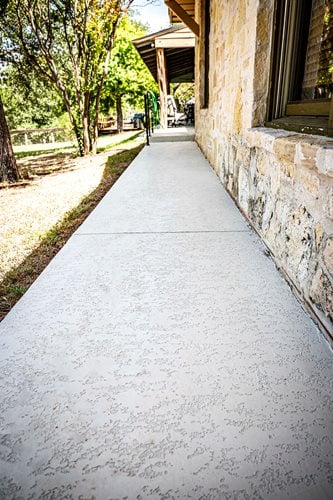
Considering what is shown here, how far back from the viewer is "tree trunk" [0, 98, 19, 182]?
225 inches

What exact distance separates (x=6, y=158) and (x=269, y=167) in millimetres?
5860

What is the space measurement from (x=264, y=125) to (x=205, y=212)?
0.73m

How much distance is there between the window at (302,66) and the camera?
1355mm

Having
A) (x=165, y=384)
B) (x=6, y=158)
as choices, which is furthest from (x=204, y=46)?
(x=165, y=384)

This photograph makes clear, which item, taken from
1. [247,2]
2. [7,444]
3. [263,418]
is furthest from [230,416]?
[247,2]

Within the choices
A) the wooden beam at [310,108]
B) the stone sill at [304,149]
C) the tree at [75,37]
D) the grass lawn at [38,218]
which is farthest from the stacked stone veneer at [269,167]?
the tree at [75,37]

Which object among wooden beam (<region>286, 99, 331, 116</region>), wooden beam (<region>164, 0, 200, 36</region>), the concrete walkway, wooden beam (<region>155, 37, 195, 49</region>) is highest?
wooden beam (<region>155, 37, 195, 49</region>)

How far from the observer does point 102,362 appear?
3.16 feet

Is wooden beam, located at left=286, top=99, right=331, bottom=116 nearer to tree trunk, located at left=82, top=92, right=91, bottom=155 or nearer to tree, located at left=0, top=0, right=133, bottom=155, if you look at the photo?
tree, located at left=0, top=0, right=133, bottom=155

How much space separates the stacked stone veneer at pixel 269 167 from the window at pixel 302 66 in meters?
0.07

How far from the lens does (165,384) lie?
0.88 meters

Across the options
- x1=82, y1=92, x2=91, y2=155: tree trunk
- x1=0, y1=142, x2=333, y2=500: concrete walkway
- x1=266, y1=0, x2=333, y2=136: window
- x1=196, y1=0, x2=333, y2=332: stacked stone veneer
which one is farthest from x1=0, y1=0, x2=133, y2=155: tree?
x1=0, y1=142, x2=333, y2=500: concrete walkway

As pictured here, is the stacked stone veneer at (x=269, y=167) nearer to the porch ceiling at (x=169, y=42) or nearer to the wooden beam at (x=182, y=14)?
the wooden beam at (x=182, y=14)

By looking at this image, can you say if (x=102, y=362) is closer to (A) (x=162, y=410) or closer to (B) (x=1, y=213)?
(A) (x=162, y=410)
